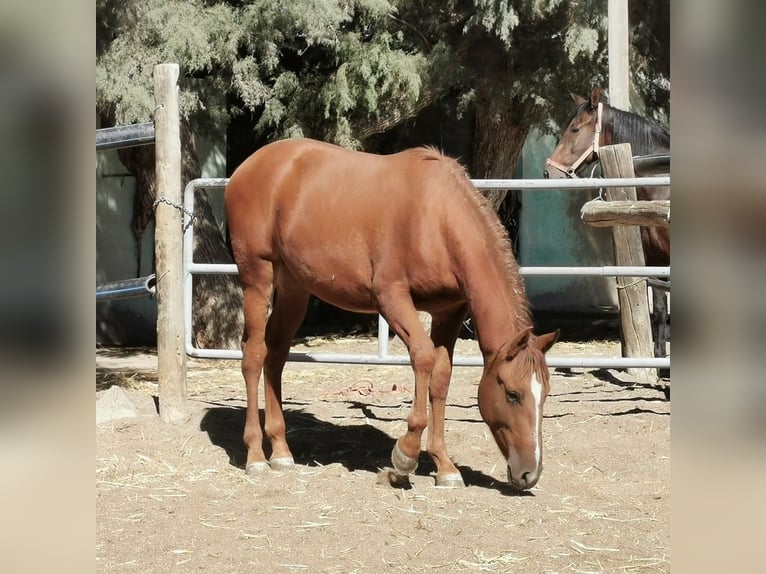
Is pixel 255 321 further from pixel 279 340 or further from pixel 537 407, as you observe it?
pixel 537 407

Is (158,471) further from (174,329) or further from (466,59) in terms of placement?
(466,59)

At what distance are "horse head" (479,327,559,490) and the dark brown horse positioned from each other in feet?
9.85

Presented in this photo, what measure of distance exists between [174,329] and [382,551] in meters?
2.73

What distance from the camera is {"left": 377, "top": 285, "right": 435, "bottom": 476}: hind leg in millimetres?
4203

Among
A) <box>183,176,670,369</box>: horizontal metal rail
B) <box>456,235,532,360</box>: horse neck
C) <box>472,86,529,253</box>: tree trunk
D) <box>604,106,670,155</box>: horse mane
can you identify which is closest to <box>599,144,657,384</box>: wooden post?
<box>183,176,670,369</box>: horizontal metal rail

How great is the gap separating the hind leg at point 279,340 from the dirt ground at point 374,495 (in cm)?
28

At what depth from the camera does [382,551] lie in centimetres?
335

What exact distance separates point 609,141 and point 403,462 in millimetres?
4026

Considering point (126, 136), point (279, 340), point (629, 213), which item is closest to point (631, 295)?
point (629, 213)

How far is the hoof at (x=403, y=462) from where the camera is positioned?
421cm

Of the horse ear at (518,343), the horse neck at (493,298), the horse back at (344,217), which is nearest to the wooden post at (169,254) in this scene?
the horse back at (344,217)

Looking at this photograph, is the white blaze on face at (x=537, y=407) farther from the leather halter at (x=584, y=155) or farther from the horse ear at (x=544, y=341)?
the leather halter at (x=584, y=155)

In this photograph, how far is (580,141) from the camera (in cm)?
737
